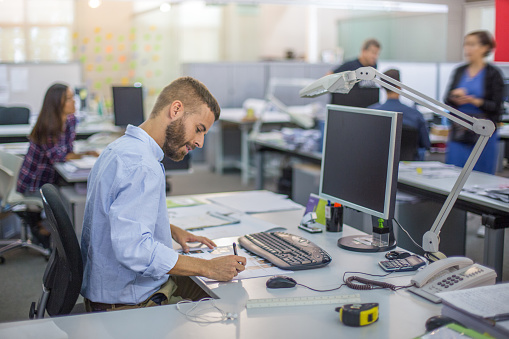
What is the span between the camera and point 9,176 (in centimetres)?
363

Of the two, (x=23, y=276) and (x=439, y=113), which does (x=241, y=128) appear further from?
(x=439, y=113)

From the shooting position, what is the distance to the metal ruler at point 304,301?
1.48 m

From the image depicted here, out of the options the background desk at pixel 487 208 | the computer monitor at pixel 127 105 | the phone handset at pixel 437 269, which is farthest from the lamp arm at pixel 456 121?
the computer monitor at pixel 127 105

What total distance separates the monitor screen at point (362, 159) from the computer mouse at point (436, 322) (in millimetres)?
520

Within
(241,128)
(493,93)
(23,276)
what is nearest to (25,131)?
(23,276)

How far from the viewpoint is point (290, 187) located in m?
5.08

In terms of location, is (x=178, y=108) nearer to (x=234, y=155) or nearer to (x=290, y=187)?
(x=290, y=187)

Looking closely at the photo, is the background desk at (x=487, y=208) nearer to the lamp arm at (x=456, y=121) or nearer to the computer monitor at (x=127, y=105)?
the lamp arm at (x=456, y=121)

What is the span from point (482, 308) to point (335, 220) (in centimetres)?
97

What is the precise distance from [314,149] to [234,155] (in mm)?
3094

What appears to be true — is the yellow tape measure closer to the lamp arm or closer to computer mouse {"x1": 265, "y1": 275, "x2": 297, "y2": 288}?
computer mouse {"x1": 265, "y1": 275, "x2": 297, "y2": 288}

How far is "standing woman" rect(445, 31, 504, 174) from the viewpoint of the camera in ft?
12.6

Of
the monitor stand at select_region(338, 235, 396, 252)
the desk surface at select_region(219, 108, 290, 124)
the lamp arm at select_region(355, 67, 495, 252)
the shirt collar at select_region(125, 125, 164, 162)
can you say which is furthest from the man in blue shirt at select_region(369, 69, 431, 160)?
the desk surface at select_region(219, 108, 290, 124)

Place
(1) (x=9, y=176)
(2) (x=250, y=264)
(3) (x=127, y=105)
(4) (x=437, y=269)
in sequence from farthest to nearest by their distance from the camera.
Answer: (3) (x=127, y=105) → (1) (x=9, y=176) → (2) (x=250, y=264) → (4) (x=437, y=269)
